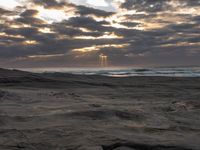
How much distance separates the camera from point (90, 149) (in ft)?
12.3

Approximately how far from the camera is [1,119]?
5242mm

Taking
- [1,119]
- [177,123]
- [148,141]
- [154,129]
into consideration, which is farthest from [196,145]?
[1,119]

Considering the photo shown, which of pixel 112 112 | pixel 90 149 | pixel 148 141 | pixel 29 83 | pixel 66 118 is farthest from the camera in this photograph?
pixel 29 83

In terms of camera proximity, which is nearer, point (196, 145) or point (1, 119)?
point (196, 145)

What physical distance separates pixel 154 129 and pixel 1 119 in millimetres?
2426

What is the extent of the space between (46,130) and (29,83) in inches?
351

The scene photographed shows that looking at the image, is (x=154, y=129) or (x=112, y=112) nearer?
(x=154, y=129)

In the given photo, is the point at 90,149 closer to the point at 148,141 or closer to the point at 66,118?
the point at 148,141

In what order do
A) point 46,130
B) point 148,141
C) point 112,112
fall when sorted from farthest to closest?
point 112,112, point 46,130, point 148,141

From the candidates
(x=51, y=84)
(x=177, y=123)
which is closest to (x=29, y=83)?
(x=51, y=84)

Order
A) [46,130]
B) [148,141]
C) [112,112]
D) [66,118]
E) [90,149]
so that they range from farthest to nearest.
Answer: [112,112] < [66,118] < [46,130] < [148,141] < [90,149]

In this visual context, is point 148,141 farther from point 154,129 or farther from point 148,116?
point 148,116

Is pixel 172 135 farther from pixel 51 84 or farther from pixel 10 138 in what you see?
pixel 51 84

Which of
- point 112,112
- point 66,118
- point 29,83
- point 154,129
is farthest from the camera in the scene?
point 29,83
